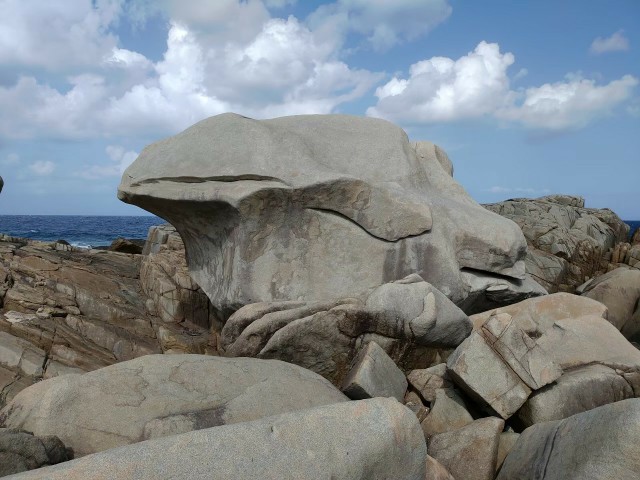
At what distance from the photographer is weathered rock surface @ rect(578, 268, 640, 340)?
44.3 feet

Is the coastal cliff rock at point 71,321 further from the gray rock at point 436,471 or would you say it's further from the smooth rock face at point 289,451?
the gray rock at point 436,471

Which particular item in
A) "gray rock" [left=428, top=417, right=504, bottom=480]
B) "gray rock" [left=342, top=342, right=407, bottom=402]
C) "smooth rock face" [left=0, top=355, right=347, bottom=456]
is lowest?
"gray rock" [left=428, top=417, right=504, bottom=480]

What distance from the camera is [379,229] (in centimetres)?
957

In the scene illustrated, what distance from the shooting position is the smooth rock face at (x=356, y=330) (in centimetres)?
768

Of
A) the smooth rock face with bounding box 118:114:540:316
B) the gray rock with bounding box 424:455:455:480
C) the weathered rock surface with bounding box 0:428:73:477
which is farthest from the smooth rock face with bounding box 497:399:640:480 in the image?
the smooth rock face with bounding box 118:114:540:316

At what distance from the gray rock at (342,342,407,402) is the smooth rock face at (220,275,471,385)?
32 cm

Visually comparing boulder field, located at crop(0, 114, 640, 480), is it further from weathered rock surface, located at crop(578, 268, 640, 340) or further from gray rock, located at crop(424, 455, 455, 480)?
weathered rock surface, located at crop(578, 268, 640, 340)

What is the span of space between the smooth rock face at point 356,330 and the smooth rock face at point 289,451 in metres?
2.97

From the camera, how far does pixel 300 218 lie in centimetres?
945

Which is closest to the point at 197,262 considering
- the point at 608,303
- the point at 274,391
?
the point at 274,391

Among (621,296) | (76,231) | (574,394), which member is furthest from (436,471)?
(76,231)

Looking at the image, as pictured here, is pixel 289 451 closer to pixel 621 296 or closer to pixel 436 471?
pixel 436 471

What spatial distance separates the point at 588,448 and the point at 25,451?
161 inches

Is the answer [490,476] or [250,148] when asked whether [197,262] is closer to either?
[250,148]
